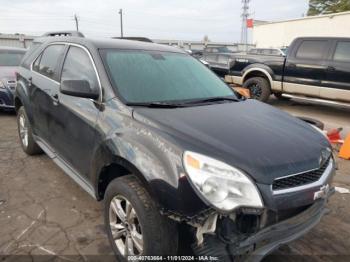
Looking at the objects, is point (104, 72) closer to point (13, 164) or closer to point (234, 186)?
Result: point (234, 186)

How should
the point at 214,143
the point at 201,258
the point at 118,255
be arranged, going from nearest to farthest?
1. the point at 201,258
2. the point at 214,143
3. the point at 118,255

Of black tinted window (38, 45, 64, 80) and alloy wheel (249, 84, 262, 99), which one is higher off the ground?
black tinted window (38, 45, 64, 80)

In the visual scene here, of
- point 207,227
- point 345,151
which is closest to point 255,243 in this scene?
point 207,227

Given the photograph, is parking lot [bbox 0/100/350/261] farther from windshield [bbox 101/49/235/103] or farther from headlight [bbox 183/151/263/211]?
windshield [bbox 101/49/235/103]

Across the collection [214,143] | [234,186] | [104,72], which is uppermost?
[104,72]

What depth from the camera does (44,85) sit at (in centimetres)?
414

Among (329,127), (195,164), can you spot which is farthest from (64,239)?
(329,127)

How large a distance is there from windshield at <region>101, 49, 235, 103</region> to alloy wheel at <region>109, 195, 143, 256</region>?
86 cm

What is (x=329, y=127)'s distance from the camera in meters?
7.66

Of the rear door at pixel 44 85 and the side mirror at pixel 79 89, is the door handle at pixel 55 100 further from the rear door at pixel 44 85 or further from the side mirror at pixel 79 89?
the side mirror at pixel 79 89

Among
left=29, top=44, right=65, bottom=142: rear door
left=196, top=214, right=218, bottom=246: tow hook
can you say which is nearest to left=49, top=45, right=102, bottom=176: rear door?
left=29, top=44, right=65, bottom=142: rear door

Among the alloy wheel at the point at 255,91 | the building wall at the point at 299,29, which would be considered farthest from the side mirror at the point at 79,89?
the building wall at the point at 299,29

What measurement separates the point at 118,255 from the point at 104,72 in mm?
1551

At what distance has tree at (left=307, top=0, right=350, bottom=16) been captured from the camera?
36369 mm
